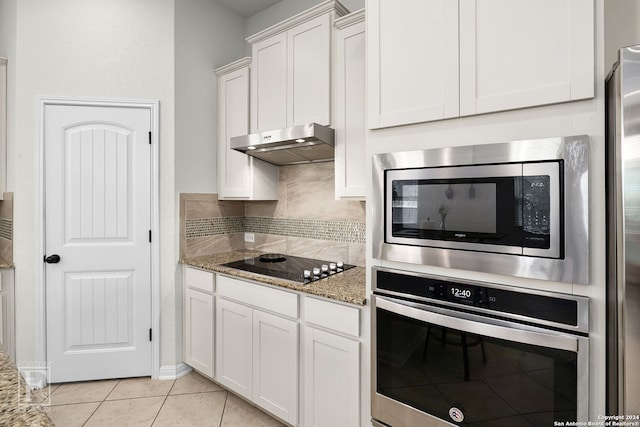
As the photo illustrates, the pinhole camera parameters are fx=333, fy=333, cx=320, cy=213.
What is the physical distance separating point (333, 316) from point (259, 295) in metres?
0.57

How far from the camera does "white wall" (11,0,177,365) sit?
2408 mm

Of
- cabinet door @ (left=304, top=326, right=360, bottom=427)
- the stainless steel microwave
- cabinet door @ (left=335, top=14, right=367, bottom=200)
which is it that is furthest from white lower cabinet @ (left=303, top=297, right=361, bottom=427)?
cabinet door @ (left=335, top=14, right=367, bottom=200)

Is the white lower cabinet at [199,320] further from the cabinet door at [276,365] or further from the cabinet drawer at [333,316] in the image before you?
the cabinet drawer at [333,316]

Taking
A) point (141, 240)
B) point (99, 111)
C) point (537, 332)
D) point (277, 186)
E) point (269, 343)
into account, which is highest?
point (99, 111)

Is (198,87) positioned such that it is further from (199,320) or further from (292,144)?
(199,320)

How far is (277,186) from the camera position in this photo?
288cm

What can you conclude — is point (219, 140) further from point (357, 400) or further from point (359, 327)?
point (357, 400)

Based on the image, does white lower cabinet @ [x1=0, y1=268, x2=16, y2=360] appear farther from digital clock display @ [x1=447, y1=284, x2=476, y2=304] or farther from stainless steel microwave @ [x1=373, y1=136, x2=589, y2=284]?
digital clock display @ [x1=447, y1=284, x2=476, y2=304]

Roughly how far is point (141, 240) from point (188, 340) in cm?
86

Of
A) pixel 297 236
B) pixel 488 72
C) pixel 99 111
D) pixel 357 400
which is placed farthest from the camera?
pixel 297 236

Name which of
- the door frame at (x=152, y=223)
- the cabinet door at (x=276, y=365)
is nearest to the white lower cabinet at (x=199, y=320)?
the door frame at (x=152, y=223)

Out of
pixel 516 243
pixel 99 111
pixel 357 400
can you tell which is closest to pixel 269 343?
pixel 357 400

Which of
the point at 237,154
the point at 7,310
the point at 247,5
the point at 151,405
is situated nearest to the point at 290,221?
the point at 237,154

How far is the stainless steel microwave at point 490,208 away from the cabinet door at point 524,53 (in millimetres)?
167
